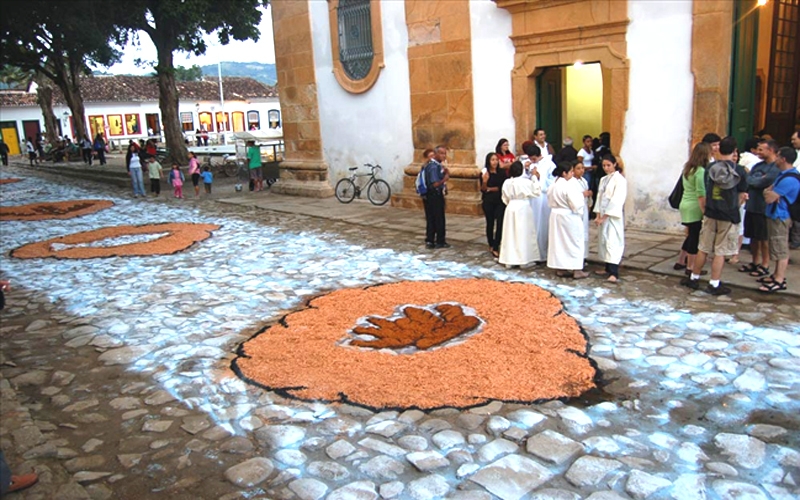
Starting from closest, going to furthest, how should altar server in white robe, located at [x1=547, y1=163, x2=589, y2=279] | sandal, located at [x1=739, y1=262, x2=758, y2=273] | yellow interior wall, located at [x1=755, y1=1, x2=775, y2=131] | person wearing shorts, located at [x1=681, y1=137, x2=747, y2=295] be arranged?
person wearing shorts, located at [x1=681, y1=137, x2=747, y2=295]
sandal, located at [x1=739, y1=262, x2=758, y2=273]
altar server in white robe, located at [x1=547, y1=163, x2=589, y2=279]
yellow interior wall, located at [x1=755, y1=1, x2=775, y2=131]

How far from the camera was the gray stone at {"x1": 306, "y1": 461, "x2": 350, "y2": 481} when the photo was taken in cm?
359

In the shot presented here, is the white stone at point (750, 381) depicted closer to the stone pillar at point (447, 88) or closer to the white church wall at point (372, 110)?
the stone pillar at point (447, 88)

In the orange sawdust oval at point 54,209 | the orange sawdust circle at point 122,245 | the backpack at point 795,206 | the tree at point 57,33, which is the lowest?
the orange sawdust circle at point 122,245

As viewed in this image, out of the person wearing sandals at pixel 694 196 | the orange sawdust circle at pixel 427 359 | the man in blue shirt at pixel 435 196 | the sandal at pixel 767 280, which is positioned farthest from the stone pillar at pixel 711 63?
the orange sawdust circle at pixel 427 359

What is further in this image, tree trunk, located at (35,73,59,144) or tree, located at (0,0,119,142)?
tree trunk, located at (35,73,59,144)

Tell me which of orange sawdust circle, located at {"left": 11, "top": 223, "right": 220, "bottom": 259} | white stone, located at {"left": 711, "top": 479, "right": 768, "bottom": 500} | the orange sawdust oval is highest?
the orange sawdust oval

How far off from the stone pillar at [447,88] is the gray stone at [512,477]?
26.5 ft

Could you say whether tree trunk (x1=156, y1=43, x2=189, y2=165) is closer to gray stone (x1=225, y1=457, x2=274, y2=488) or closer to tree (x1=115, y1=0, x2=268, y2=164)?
tree (x1=115, y1=0, x2=268, y2=164)

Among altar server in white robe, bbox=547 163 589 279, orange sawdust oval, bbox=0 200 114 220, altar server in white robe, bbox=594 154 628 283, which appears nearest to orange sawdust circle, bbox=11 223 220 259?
orange sawdust oval, bbox=0 200 114 220

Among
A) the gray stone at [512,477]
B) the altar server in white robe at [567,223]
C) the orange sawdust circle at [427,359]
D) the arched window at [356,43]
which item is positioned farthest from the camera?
the arched window at [356,43]

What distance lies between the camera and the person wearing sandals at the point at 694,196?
22.1 feet

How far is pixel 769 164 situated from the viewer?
654 cm

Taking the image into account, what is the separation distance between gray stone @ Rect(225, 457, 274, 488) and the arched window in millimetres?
10524

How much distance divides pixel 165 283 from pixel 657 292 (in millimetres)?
5801
